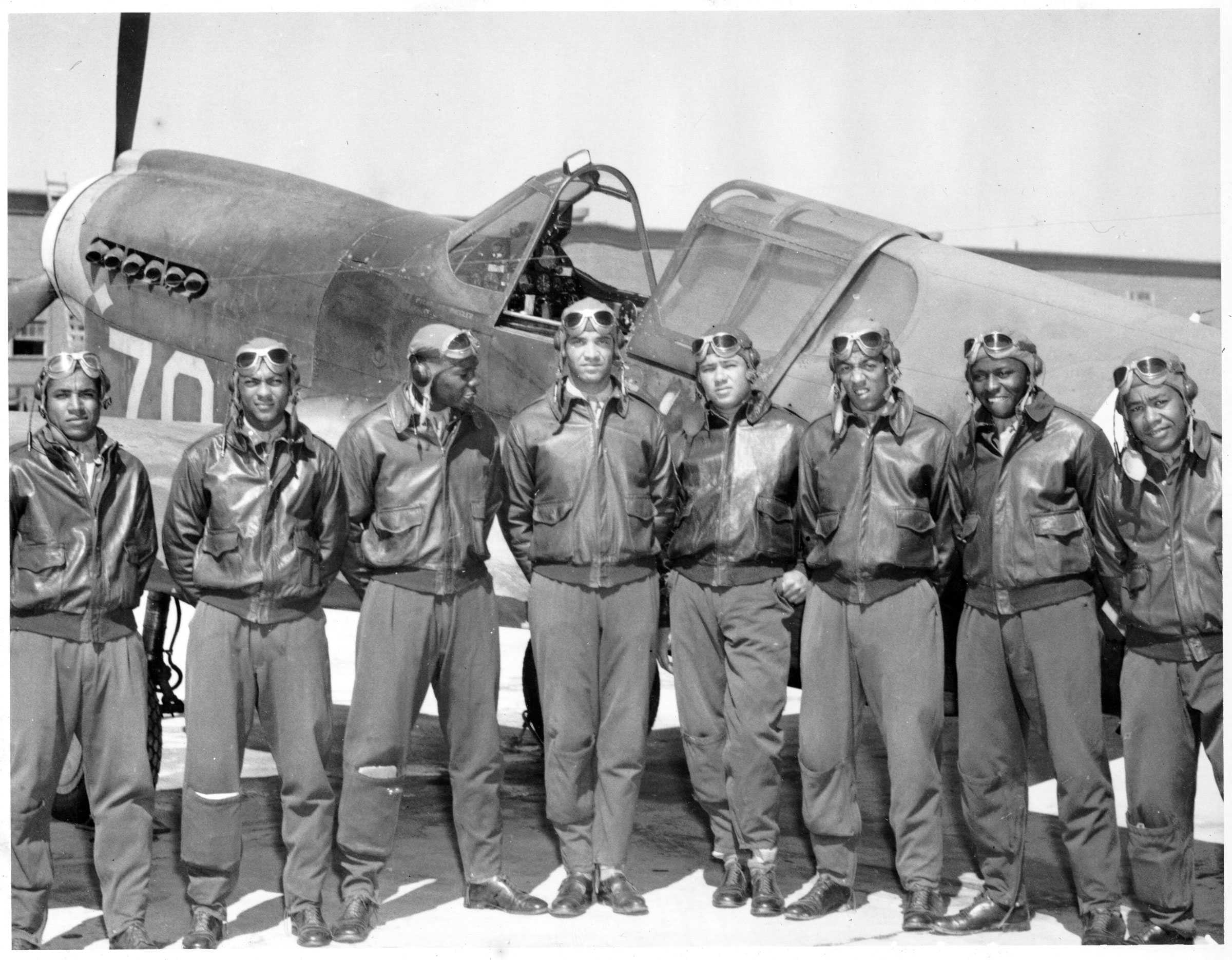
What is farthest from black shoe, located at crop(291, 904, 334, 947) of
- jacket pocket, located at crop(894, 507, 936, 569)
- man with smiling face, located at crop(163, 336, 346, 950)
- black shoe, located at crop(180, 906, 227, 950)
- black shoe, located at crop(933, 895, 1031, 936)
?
jacket pocket, located at crop(894, 507, 936, 569)

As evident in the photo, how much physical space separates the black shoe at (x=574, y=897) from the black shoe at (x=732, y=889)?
1.66 ft

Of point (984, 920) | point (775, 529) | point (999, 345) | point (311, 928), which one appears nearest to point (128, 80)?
point (775, 529)

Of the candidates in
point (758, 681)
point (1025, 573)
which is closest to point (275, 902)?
point (758, 681)

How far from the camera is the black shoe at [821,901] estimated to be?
5.10 metres

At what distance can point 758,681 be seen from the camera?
209 inches

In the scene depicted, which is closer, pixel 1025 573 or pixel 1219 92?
pixel 1025 573

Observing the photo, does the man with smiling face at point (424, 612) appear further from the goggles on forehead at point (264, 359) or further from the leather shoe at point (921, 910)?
the leather shoe at point (921, 910)

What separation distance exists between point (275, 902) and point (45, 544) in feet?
5.44

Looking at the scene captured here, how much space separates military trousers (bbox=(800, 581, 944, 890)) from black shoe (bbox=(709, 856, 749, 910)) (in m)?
0.32

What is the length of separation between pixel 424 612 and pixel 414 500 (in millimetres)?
434

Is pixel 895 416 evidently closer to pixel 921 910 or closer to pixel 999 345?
pixel 999 345

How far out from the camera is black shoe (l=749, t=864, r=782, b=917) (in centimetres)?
515

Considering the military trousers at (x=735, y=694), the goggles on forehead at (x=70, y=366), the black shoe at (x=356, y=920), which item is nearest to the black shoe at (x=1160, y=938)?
the military trousers at (x=735, y=694)

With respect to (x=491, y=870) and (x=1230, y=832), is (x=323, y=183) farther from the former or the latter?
(x=1230, y=832)
